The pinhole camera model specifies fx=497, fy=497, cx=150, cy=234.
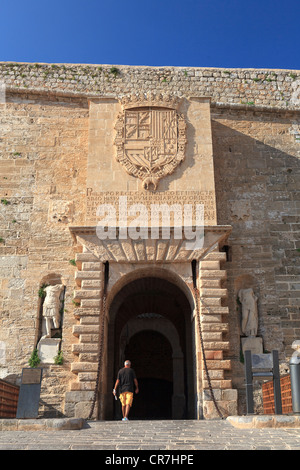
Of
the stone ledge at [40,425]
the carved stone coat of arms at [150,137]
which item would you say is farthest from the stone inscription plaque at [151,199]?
the stone ledge at [40,425]

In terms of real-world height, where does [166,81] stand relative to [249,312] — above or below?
above

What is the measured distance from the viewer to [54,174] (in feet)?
38.6

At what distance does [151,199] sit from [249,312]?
3203mm

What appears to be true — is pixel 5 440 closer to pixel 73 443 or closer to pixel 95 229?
pixel 73 443

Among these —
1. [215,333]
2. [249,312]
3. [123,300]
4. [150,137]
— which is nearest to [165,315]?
[123,300]

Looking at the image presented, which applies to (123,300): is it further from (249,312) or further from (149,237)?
(249,312)

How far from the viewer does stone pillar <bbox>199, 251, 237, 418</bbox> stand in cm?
921

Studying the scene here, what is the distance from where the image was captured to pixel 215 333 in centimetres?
967

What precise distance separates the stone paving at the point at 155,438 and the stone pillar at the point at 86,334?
2.15 m

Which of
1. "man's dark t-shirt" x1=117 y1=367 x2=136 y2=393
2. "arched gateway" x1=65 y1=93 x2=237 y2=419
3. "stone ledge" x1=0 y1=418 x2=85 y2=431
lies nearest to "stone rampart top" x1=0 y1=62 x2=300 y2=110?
"arched gateway" x1=65 y1=93 x2=237 y2=419

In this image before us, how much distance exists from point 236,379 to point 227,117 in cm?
636

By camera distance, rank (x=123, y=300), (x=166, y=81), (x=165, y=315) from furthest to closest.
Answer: (x=165, y=315), (x=166, y=81), (x=123, y=300)

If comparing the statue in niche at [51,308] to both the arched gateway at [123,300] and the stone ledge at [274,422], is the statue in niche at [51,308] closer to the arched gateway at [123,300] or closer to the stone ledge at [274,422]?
the arched gateway at [123,300]

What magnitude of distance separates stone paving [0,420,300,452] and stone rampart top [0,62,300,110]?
843cm
